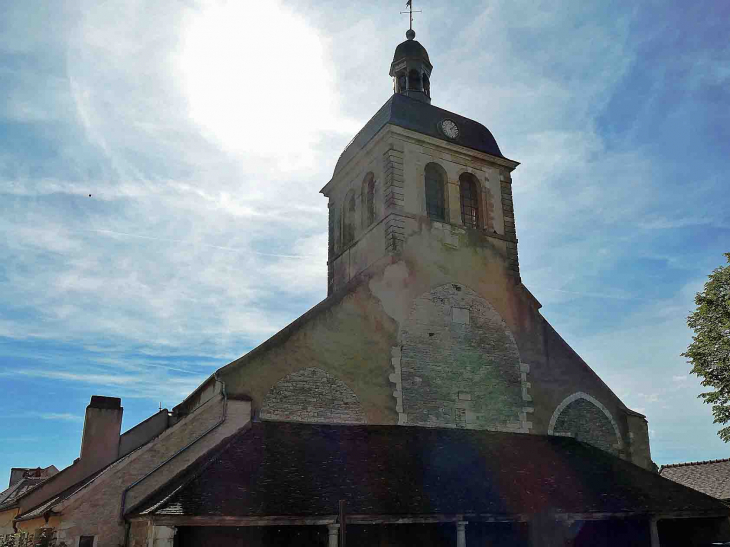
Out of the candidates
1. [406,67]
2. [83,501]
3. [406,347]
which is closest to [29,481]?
[83,501]

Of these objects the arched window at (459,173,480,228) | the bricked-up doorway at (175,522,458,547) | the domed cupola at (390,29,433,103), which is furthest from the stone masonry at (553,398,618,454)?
the domed cupola at (390,29,433,103)

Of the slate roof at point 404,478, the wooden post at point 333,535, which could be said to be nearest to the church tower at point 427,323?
the slate roof at point 404,478

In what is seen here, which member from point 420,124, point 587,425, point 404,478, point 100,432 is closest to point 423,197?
point 420,124

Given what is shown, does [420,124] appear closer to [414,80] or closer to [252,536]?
[414,80]

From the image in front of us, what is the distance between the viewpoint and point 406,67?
18.6 metres

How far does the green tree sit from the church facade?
277cm

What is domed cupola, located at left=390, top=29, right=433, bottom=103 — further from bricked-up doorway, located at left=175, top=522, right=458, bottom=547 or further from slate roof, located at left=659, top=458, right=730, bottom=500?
slate roof, located at left=659, top=458, right=730, bottom=500

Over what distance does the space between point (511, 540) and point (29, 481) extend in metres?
21.4

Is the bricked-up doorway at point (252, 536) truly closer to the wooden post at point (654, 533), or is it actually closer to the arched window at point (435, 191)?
the wooden post at point (654, 533)

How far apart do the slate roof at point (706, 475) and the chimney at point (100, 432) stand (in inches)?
758

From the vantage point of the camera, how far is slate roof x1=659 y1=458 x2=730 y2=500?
21.7 m

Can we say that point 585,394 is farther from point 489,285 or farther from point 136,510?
point 136,510

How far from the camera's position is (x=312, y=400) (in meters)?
12.7

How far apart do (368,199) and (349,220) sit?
43.7 inches
